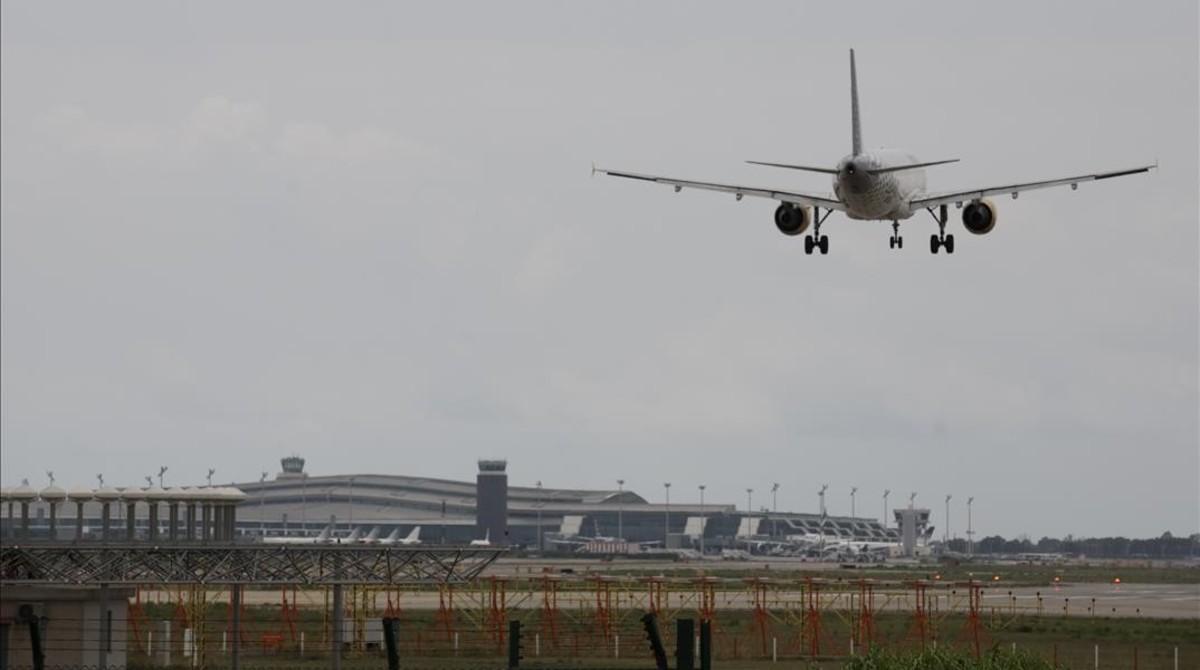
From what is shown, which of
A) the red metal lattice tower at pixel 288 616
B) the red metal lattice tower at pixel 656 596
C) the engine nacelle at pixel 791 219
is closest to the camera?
the engine nacelle at pixel 791 219

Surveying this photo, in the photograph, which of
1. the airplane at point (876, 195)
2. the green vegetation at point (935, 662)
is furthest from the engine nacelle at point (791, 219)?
the green vegetation at point (935, 662)

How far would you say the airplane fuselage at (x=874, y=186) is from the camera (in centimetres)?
8044

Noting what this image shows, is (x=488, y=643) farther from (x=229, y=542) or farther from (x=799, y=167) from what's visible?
(x=799, y=167)

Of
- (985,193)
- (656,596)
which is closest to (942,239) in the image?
(985,193)

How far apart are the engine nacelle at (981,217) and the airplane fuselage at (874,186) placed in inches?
104

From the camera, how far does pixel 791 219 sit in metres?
86.9

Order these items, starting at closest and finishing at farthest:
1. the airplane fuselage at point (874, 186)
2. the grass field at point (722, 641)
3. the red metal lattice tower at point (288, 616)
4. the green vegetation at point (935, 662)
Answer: the green vegetation at point (935, 662) → the airplane fuselage at point (874, 186) → the grass field at point (722, 641) → the red metal lattice tower at point (288, 616)

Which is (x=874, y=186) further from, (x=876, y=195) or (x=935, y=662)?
(x=935, y=662)

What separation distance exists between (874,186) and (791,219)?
6.48 meters

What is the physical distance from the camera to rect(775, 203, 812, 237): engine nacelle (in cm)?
8681

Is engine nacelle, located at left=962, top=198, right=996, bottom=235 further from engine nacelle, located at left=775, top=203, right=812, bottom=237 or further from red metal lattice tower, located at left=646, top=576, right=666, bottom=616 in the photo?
red metal lattice tower, located at left=646, top=576, right=666, bottom=616

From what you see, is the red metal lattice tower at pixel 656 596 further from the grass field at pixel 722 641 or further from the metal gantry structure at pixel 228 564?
the metal gantry structure at pixel 228 564

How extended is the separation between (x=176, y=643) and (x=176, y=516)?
8.62m

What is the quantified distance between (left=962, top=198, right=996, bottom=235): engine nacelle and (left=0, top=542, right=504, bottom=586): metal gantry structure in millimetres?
25371
